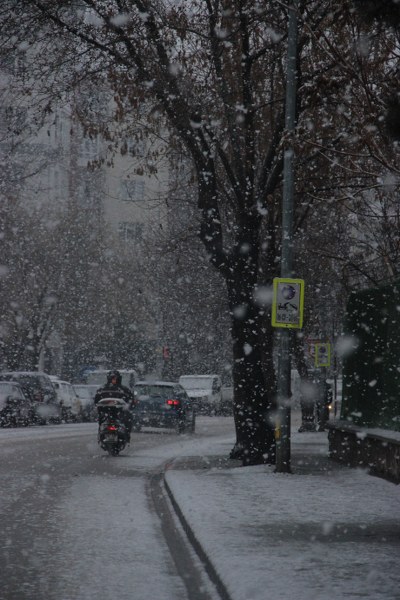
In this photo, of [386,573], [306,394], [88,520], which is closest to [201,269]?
[306,394]

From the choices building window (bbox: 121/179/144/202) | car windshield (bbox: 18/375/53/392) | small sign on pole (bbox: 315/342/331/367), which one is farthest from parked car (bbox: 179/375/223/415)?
small sign on pole (bbox: 315/342/331/367)

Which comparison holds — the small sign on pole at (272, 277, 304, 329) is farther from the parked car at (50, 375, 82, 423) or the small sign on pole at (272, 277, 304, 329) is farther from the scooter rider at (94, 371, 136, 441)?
the parked car at (50, 375, 82, 423)

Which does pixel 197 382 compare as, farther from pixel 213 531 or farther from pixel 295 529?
pixel 213 531

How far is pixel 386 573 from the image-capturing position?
8.00m

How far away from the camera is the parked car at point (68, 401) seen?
144ft

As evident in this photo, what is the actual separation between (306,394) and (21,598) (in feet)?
96.3

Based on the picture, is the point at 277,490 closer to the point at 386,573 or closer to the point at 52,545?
the point at 52,545

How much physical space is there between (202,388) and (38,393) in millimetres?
16167

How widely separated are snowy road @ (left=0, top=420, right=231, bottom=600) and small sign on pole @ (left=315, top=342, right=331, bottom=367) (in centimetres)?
1342

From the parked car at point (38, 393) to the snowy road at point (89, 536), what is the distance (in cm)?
1971

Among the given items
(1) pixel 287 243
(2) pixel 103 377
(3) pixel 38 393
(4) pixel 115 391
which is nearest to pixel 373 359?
(1) pixel 287 243

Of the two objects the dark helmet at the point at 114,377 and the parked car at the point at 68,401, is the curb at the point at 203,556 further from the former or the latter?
the parked car at the point at 68,401

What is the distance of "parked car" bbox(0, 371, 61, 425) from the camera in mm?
40156

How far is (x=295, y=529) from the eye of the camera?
10578mm
